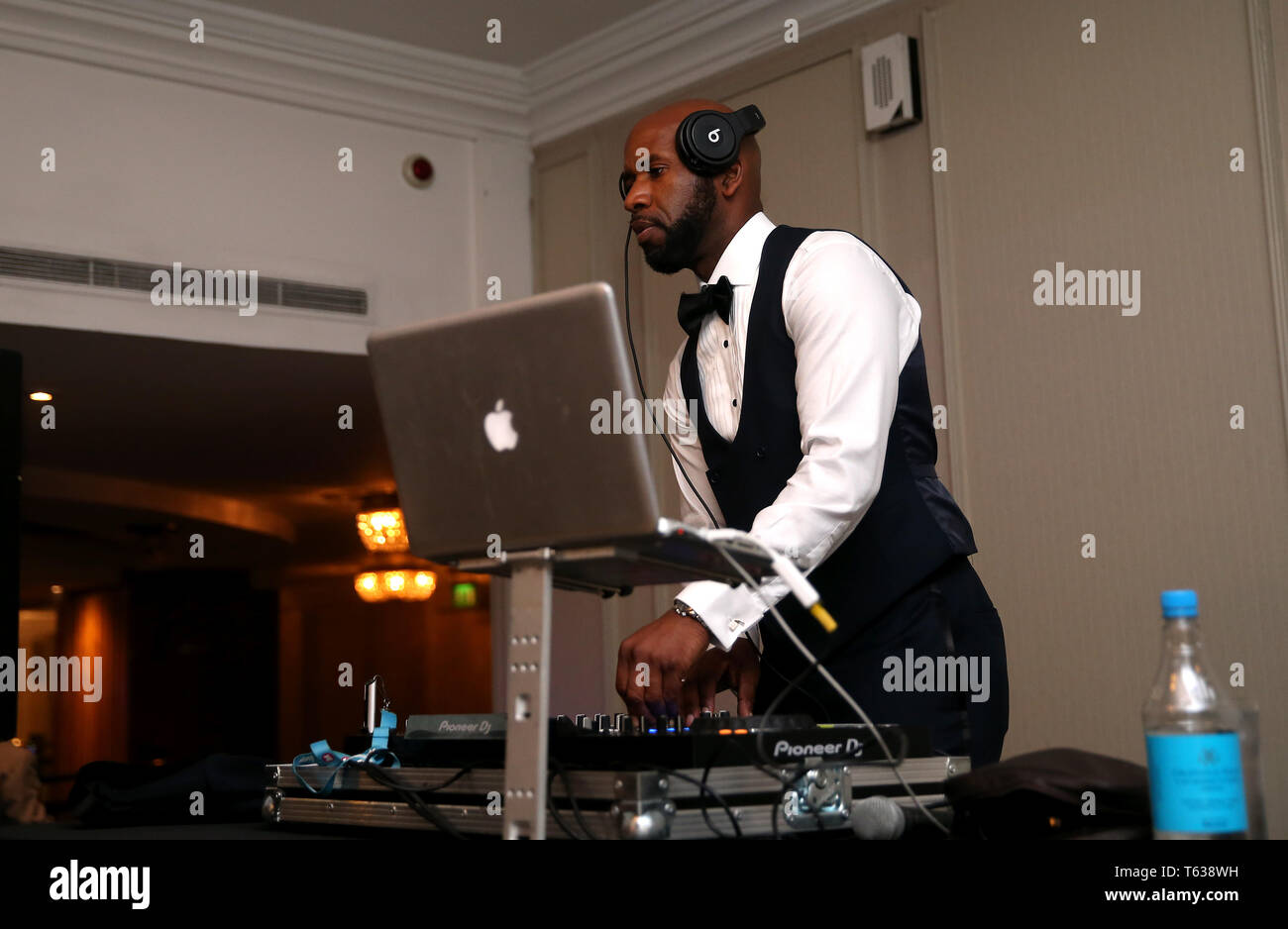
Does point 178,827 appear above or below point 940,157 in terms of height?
below

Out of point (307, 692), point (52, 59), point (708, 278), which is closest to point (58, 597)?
point (307, 692)

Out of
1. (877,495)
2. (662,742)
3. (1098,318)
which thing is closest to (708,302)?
(877,495)

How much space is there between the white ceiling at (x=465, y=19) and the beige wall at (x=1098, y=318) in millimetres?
825

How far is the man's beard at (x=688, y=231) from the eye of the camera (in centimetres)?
185

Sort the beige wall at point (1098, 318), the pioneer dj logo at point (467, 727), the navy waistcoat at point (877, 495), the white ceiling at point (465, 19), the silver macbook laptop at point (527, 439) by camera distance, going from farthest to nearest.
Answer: the white ceiling at point (465, 19) → the beige wall at point (1098, 318) → the navy waistcoat at point (877, 495) → the pioneer dj logo at point (467, 727) → the silver macbook laptop at point (527, 439)

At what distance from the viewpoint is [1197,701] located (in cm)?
95

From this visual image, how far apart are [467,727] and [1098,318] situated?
7.13 feet

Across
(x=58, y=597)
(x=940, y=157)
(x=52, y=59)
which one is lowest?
(x=58, y=597)

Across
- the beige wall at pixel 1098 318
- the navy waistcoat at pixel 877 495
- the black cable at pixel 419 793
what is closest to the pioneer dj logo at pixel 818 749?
the black cable at pixel 419 793

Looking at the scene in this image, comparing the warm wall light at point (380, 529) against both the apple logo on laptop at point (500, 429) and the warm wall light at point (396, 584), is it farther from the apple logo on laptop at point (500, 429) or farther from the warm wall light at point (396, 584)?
the apple logo on laptop at point (500, 429)

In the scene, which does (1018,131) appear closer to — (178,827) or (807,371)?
(807,371)

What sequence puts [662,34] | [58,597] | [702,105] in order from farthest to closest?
[58,597] → [662,34] → [702,105]
